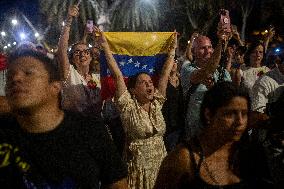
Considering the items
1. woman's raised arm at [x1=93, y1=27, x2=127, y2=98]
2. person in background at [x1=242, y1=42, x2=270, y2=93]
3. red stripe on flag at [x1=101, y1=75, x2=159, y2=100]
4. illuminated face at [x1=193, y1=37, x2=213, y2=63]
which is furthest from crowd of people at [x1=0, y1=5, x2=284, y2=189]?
person in background at [x1=242, y1=42, x2=270, y2=93]

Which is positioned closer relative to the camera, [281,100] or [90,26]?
[281,100]

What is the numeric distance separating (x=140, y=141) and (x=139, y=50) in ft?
Answer: 8.46

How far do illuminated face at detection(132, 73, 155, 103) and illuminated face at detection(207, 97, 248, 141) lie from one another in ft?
7.29

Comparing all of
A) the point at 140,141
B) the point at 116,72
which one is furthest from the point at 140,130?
the point at 116,72

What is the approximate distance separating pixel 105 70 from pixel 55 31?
31.0m

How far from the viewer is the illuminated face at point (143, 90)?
5.50 m

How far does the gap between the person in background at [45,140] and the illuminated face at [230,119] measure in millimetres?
686

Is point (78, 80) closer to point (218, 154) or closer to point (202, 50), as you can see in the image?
point (202, 50)

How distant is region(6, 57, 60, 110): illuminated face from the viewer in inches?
114

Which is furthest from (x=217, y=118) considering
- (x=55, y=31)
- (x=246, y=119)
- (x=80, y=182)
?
(x=55, y=31)

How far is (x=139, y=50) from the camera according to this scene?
7.72 m

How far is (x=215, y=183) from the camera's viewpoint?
3.14 metres

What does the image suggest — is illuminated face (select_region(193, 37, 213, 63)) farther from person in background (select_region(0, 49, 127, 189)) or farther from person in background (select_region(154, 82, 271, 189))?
person in background (select_region(0, 49, 127, 189))

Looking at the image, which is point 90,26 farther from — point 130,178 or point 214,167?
point 214,167
